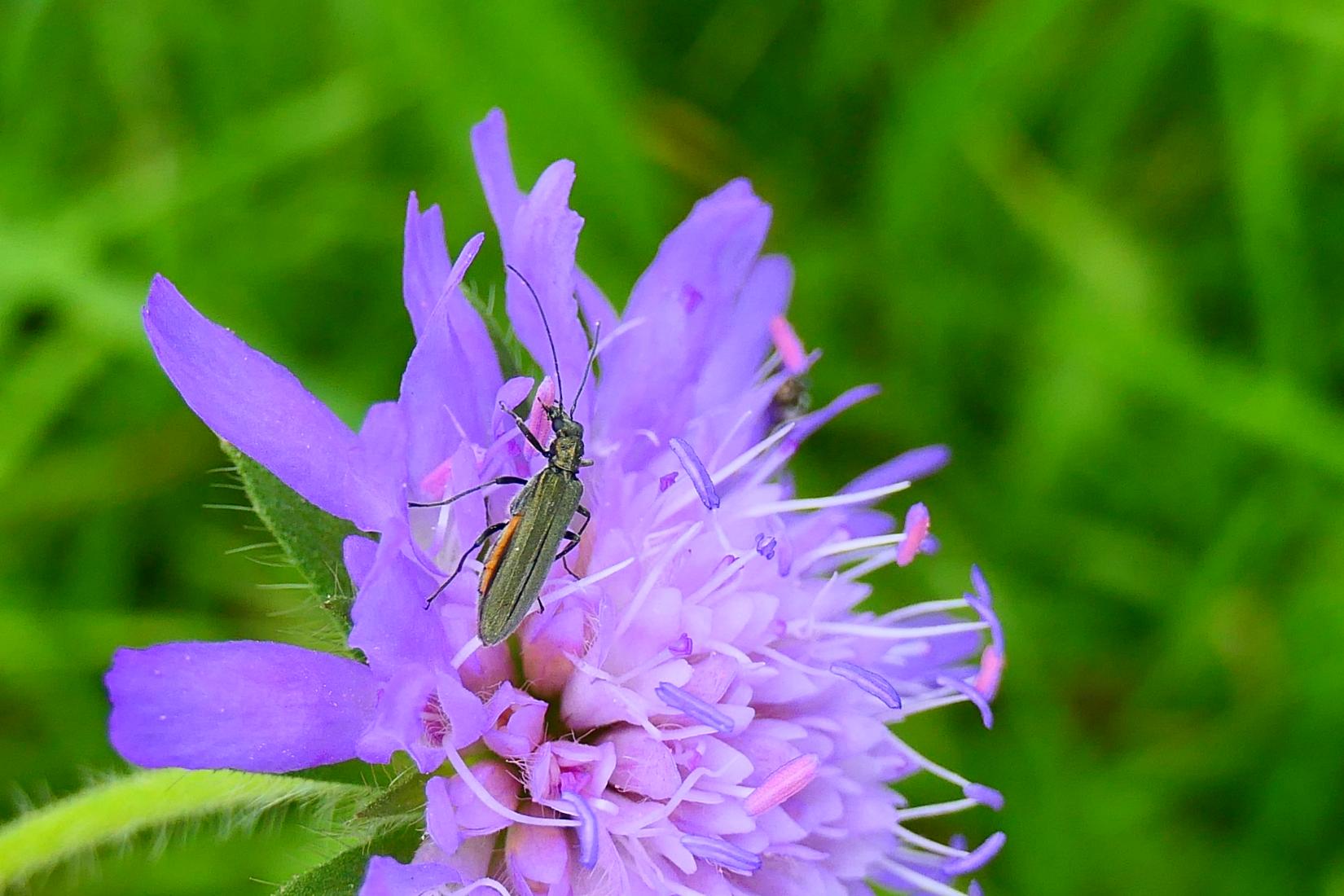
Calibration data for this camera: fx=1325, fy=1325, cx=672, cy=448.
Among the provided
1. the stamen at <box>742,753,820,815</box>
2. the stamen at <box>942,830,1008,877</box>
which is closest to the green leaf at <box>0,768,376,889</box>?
the stamen at <box>742,753,820,815</box>

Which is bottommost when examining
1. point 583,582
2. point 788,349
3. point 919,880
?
point 919,880

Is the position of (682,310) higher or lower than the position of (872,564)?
higher

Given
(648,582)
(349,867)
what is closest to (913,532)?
(648,582)

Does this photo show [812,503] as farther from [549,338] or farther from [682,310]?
[549,338]

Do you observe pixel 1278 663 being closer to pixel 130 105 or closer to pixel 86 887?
pixel 86 887

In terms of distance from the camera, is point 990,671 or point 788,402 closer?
point 990,671
